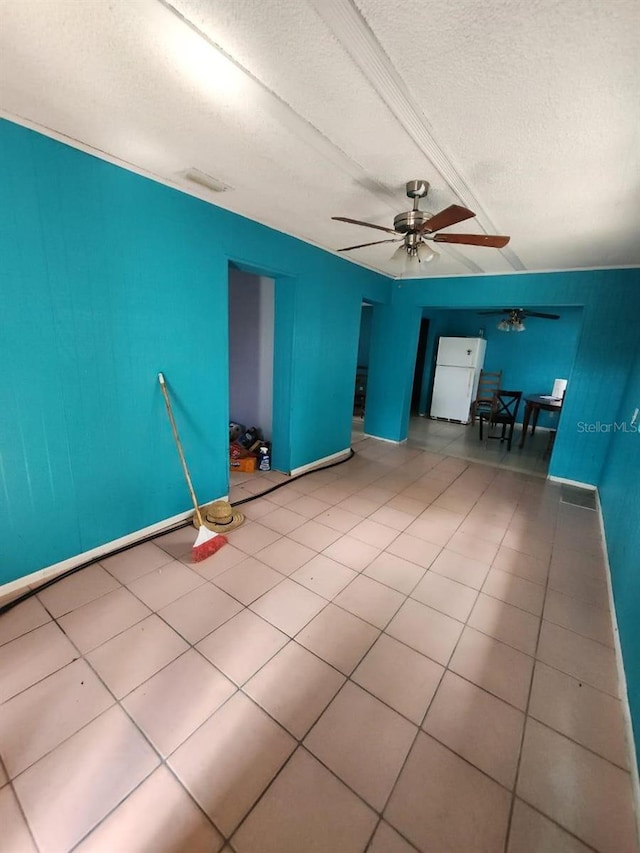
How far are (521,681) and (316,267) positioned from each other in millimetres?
3526

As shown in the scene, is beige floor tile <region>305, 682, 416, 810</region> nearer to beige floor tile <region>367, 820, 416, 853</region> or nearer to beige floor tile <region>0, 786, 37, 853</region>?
beige floor tile <region>367, 820, 416, 853</region>

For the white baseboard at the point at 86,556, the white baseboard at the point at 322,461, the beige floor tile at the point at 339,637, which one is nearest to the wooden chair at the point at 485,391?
the white baseboard at the point at 322,461

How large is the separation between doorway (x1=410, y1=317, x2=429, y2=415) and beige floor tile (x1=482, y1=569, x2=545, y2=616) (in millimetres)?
5180

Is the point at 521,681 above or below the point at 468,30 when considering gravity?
below

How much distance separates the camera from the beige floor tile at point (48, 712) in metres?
1.22

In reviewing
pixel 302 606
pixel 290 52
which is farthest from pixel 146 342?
pixel 302 606

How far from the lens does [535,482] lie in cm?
407

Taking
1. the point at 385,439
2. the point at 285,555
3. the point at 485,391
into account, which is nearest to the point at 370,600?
the point at 285,555

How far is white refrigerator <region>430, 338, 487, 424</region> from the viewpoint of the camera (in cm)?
640

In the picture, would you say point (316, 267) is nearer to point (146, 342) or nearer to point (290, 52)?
point (146, 342)

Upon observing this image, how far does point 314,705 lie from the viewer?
1.43 metres

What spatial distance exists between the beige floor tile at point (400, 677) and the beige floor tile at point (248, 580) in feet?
2.32

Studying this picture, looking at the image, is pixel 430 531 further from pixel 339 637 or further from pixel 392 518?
pixel 339 637

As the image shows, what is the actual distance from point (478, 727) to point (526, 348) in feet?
22.9
